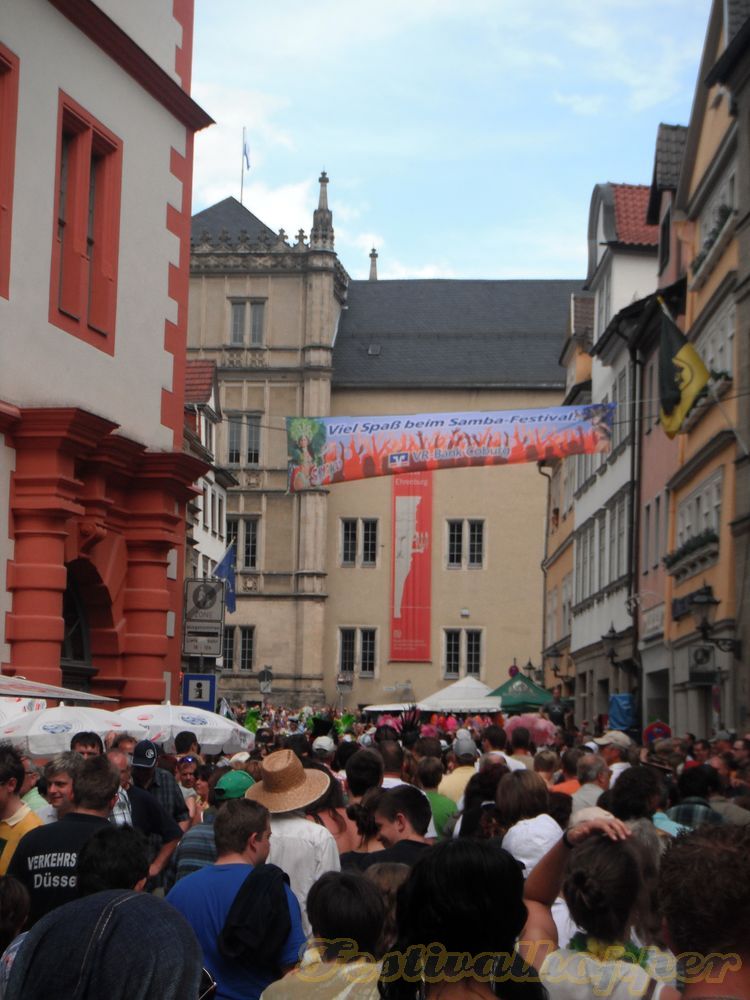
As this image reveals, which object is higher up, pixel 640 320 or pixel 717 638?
pixel 640 320

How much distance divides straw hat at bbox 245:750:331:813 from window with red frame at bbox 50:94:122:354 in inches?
373

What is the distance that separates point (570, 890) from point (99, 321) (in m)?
13.7

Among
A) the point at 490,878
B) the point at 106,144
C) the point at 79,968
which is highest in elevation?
the point at 106,144

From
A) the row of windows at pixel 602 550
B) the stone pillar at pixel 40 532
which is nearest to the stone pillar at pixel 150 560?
the stone pillar at pixel 40 532

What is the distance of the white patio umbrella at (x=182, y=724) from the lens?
15203 mm

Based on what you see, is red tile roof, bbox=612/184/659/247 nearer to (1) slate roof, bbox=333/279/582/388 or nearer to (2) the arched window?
(2) the arched window

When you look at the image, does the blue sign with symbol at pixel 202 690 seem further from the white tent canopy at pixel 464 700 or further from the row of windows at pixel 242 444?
the row of windows at pixel 242 444

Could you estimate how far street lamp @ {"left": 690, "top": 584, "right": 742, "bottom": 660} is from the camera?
72.6 ft

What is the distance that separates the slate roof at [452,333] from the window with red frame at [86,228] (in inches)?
2039

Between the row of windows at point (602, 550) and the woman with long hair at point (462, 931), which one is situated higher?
the row of windows at point (602, 550)

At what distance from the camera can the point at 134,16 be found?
18.4m

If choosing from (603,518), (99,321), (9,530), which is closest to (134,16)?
(99,321)

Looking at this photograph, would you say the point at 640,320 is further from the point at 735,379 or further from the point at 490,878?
the point at 490,878

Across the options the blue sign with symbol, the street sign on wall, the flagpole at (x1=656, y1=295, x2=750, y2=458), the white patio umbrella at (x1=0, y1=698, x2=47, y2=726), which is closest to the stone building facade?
the flagpole at (x1=656, y1=295, x2=750, y2=458)
